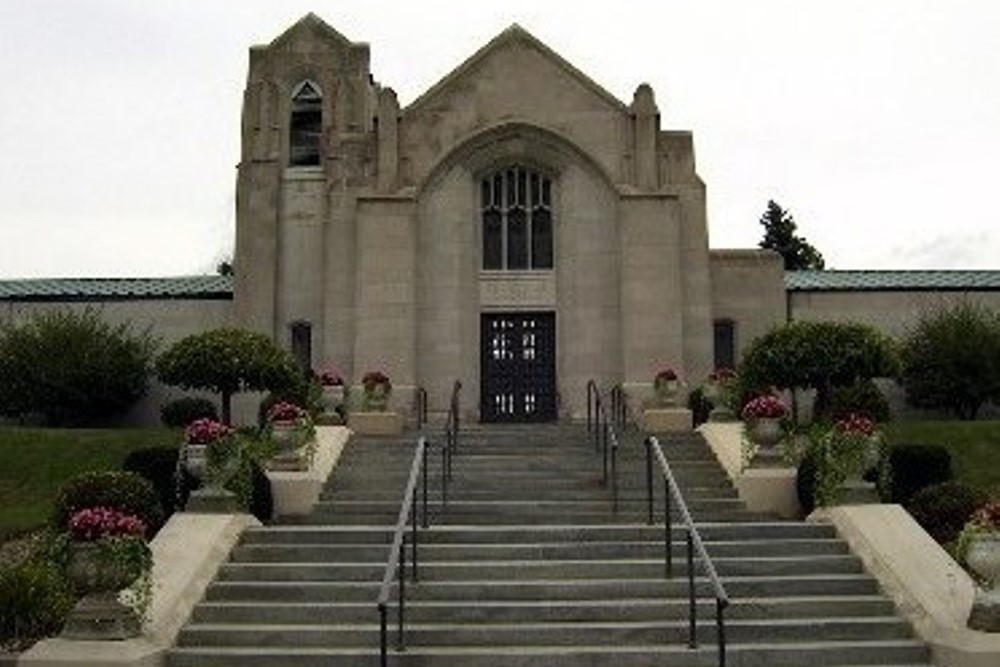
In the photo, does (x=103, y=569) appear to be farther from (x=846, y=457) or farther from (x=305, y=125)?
(x=305, y=125)

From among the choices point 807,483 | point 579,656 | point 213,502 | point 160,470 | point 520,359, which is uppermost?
point 520,359

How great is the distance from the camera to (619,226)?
30.1 meters

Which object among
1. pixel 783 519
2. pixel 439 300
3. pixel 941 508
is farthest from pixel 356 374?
pixel 941 508

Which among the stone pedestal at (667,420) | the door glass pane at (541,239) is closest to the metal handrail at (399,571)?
the stone pedestal at (667,420)

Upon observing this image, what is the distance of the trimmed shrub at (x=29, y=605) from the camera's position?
1211cm

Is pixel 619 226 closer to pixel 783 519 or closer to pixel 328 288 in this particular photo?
pixel 328 288

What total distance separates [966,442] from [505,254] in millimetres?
11898

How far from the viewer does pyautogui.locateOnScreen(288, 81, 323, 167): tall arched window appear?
110ft

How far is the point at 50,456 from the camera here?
2397 centimetres

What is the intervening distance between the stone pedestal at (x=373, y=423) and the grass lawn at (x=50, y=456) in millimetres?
3336

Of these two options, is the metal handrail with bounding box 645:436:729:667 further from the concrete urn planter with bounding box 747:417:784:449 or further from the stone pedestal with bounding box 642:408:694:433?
the stone pedestal with bounding box 642:408:694:433

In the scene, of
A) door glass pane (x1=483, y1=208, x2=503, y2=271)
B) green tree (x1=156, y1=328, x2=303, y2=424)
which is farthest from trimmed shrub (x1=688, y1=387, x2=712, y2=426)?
green tree (x1=156, y1=328, x2=303, y2=424)

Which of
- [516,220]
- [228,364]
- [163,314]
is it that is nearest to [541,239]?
[516,220]

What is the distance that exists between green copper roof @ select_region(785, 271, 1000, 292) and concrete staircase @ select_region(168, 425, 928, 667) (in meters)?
17.7
